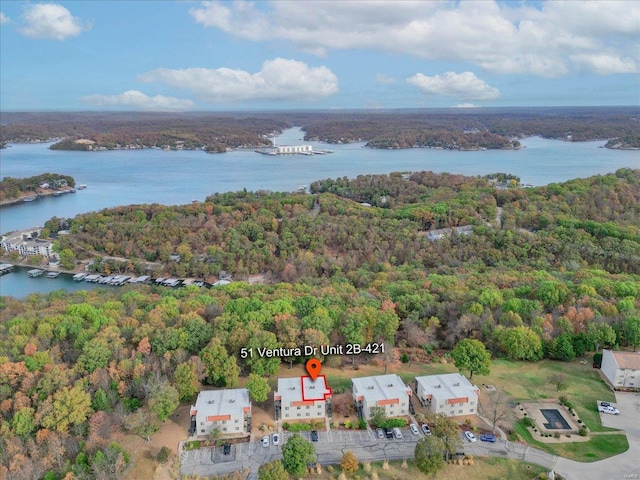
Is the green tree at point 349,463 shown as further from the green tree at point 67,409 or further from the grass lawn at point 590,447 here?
the green tree at point 67,409

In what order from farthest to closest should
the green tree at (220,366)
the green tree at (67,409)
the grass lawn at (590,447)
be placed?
the green tree at (220,366), the green tree at (67,409), the grass lawn at (590,447)

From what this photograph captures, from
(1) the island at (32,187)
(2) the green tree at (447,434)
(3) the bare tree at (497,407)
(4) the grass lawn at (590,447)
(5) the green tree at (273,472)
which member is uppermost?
(1) the island at (32,187)

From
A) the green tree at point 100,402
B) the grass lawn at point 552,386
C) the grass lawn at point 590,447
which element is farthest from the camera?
the grass lawn at point 552,386

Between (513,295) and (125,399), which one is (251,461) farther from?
(513,295)

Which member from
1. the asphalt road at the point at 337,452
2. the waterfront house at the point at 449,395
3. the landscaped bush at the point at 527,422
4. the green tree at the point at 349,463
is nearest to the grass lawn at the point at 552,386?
the landscaped bush at the point at 527,422

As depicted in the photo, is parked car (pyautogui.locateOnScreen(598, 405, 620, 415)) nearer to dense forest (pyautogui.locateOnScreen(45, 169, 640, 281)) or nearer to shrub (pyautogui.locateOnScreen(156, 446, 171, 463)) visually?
shrub (pyautogui.locateOnScreen(156, 446, 171, 463))

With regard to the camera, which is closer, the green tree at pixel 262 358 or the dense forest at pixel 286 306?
the dense forest at pixel 286 306

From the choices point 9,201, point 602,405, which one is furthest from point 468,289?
point 9,201

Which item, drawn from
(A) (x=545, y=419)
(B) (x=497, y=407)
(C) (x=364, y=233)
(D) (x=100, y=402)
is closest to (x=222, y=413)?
(D) (x=100, y=402)
